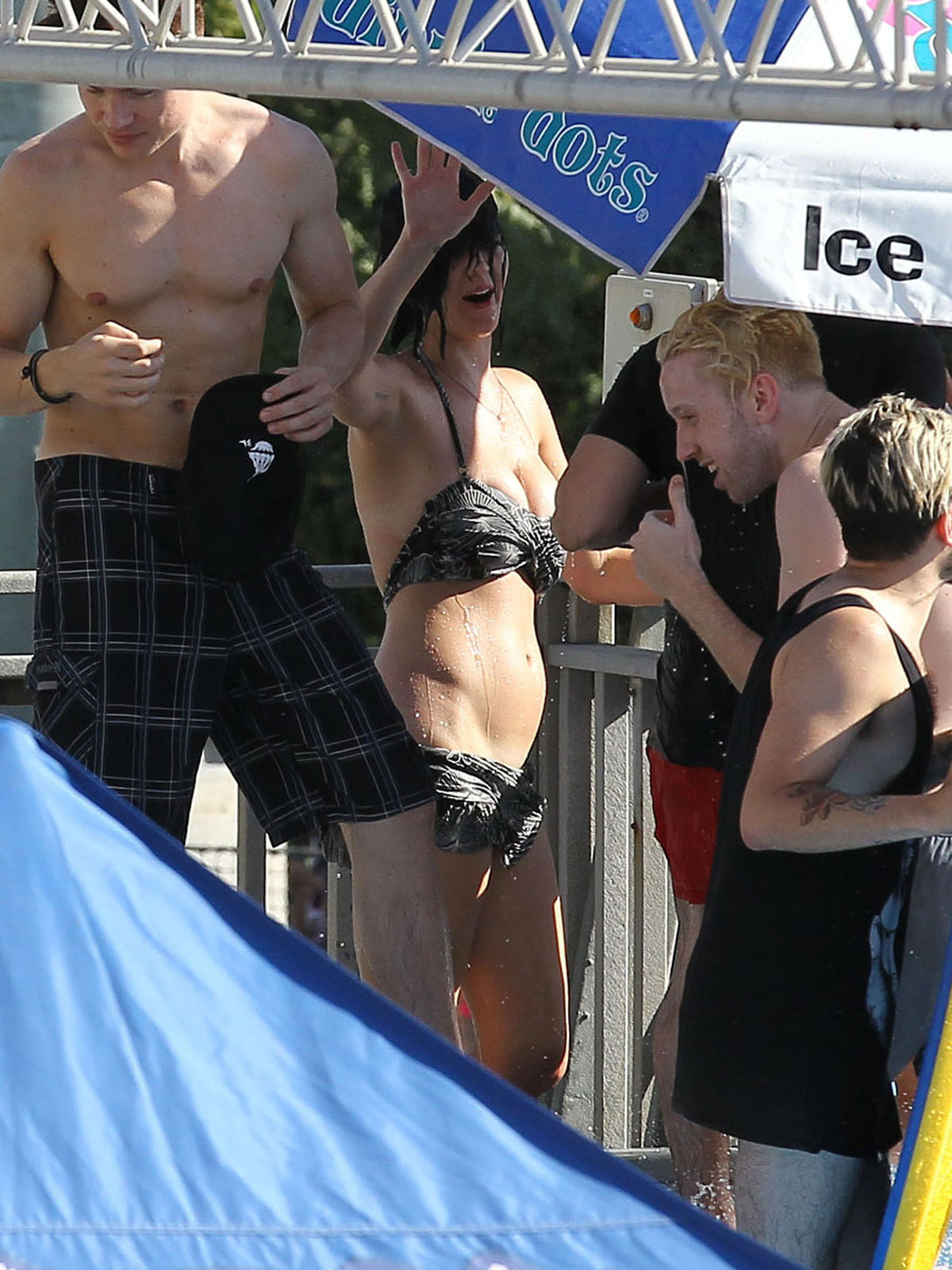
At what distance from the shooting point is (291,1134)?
189cm

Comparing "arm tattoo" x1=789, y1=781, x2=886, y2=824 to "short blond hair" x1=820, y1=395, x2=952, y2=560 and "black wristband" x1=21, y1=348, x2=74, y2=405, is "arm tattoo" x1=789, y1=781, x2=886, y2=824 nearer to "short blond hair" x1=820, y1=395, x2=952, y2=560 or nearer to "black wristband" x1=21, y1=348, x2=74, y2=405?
"short blond hair" x1=820, y1=395, x2=952, y2=560

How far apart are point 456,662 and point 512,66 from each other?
5.37ft

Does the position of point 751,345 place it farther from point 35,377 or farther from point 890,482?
point 35,377

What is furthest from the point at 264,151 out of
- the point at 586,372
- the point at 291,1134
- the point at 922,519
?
the point at 586,372

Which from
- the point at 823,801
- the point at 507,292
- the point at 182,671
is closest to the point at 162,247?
the point at 182,671

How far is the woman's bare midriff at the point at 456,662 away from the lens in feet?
13.1

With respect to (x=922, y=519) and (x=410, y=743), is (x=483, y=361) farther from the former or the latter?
(x=922, y=519)

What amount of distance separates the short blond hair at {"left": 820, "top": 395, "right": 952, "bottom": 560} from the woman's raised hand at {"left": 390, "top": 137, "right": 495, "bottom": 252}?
57.3 inches

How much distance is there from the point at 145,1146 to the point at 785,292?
1.89m

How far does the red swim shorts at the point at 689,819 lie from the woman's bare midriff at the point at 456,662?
0.36 m

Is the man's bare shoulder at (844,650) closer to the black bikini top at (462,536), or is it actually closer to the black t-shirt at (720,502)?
the black t-shirt at (720,502)

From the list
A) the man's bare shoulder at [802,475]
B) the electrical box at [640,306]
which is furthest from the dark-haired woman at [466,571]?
the man's bare shoulder at [802,475]

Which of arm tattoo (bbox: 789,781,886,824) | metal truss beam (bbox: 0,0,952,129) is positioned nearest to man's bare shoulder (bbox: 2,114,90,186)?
metal truss beam (bbox: 0,0,952,129)

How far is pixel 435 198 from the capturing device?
4023mm
